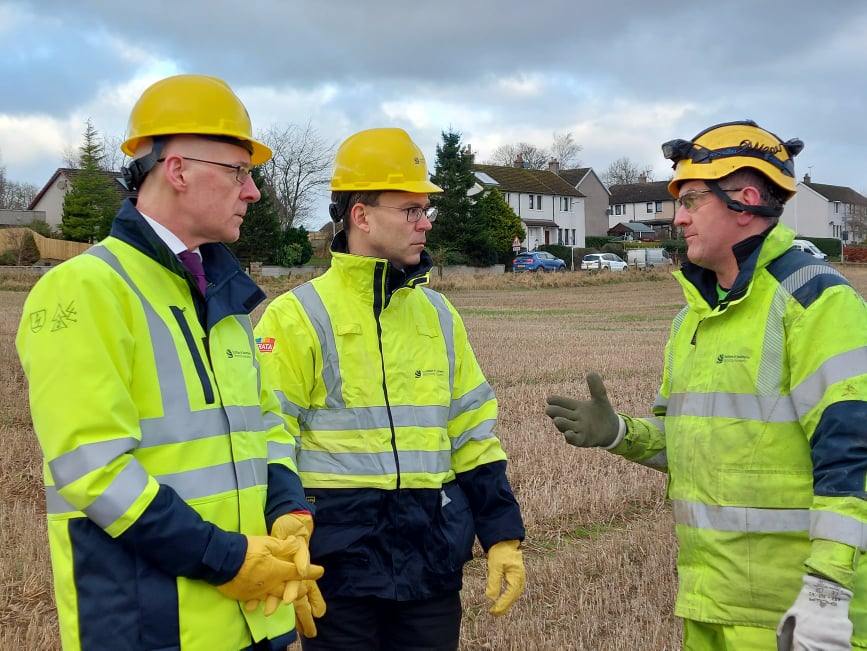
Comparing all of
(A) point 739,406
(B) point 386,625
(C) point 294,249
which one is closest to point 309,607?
(B) point 386,625

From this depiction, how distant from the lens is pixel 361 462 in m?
3.24

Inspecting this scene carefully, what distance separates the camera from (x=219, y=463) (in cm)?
257

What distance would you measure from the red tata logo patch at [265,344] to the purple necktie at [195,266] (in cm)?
54

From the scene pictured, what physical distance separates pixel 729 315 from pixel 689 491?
0.66 metres

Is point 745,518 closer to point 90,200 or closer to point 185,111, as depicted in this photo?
point 185,111

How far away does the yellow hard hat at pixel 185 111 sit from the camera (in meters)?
2.69

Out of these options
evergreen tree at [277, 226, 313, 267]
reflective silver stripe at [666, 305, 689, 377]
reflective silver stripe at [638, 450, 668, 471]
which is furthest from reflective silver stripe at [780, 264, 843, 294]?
evergreen tree at [277, 226, 313, 267]

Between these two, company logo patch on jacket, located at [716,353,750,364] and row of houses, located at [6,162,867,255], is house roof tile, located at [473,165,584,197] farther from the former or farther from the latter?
company logo patch on jacket, located at [716,353,750,364]

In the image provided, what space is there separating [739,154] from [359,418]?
1693 millimetres

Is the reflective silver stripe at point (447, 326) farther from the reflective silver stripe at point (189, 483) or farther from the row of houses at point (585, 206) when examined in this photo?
the row of houses at point (585, 206)

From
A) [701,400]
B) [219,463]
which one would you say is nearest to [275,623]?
[219,463]

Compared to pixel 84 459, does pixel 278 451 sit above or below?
below

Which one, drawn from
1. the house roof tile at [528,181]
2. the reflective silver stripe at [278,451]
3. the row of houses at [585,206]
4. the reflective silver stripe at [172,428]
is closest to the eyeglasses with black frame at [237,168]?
the reflective silver stripe at [172,428]

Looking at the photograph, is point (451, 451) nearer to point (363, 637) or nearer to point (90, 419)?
point (363, 637)
